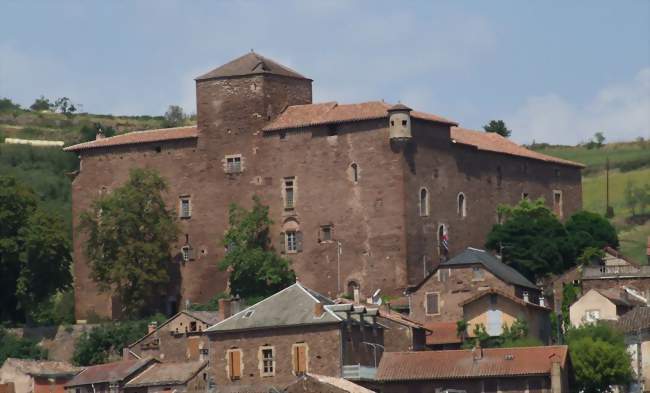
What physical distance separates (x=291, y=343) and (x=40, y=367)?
64.1ft

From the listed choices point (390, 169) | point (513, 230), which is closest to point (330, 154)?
point (390, 169)

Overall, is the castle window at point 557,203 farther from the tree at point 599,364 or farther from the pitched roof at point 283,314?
the pitched roof at point 283,314

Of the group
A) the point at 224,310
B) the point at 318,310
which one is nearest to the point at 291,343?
the point at 318,310

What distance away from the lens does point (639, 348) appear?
83188 millimetres

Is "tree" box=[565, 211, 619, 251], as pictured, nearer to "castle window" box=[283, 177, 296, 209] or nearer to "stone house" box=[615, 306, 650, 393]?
"castle window" box=[283, 177, 296, 209]

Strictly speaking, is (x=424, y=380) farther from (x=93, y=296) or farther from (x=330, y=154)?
(x=93, y=296)

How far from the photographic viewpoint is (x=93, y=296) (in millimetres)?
101312

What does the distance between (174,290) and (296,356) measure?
24.4 m

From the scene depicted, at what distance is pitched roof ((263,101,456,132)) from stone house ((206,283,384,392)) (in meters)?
17.7

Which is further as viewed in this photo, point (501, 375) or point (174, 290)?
point (174, 290)

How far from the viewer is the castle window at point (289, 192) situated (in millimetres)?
97188

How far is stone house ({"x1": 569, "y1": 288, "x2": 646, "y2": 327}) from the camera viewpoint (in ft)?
293

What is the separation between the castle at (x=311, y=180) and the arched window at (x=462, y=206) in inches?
1.9

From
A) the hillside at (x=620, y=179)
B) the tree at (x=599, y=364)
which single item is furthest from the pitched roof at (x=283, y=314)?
the hillside at (x=620, y=179)
